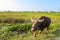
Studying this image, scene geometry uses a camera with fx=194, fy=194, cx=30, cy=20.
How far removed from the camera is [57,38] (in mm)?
11594

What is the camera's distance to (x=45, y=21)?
13.1m

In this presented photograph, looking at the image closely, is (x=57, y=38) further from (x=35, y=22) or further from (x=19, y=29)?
(x=19, y=29)

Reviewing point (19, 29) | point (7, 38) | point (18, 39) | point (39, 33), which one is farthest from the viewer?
point (19, 29)

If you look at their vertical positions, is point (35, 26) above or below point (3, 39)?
above

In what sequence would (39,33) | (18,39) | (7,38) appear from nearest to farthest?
(18,39) < (7,38) < (39,33)

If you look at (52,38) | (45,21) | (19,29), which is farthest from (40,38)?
(19,29)

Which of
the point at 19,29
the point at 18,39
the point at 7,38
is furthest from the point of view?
the point at 19,29

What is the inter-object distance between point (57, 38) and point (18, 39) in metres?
2.34

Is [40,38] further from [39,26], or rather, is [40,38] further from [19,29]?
[19,29]

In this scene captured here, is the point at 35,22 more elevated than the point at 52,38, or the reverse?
the point at 35,22

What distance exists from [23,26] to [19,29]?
56cm

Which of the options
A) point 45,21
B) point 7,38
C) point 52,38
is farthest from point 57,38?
point 7,38

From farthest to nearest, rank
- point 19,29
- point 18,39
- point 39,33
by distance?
point 19,29, point 39,33, point 18,39

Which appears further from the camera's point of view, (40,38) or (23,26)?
(23,26)
